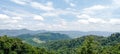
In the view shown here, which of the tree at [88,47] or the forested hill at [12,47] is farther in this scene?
the forested hill at [12,47]

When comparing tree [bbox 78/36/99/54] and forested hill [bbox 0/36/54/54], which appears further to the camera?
forested hill [bbox 0/36/54/54]

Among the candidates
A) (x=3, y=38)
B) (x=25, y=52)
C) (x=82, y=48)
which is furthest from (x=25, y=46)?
(x=82, y=48)

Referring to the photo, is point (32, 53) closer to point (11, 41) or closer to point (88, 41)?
point (11, 41)

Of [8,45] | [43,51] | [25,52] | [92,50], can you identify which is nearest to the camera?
[92,50]

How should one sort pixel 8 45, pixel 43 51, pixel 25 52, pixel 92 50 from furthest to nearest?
pixel 43 51
pixel 25 52
pixel 8 45
pixel 92 50

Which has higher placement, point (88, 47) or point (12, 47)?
point (88, 47)

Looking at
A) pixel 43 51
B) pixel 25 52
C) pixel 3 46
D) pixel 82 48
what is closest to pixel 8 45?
pixel 3 46

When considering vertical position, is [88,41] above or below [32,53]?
above

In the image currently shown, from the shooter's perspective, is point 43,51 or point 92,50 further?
point 43,51

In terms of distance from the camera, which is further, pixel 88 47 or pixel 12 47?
pixel 12 47
